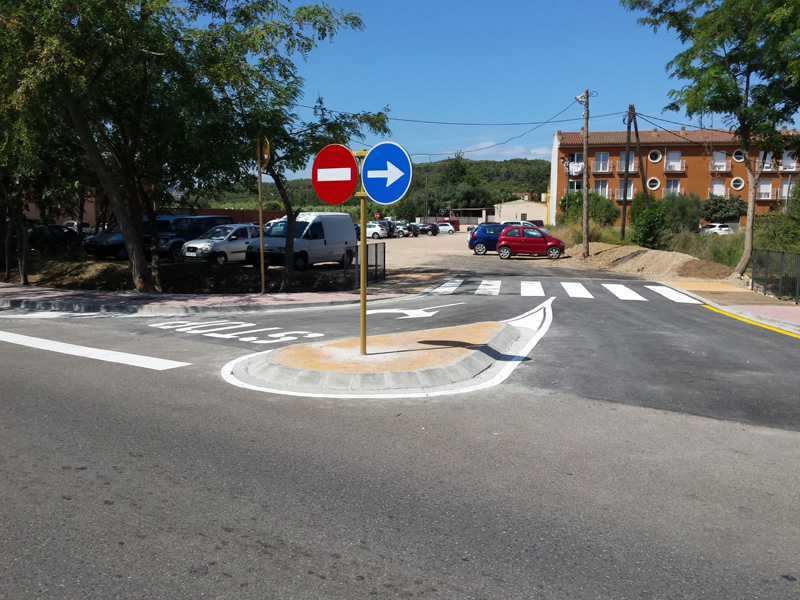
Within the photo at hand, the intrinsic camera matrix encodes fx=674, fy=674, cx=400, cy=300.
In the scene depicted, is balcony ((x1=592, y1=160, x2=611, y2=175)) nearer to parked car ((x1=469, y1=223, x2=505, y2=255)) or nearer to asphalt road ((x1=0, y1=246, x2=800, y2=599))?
parked car ((x1=469, y1=223, x2=505, y2=255))

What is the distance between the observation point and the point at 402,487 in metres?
4.50

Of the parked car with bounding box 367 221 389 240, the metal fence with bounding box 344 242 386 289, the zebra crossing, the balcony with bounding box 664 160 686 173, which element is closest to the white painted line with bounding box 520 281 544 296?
the zebra crossing

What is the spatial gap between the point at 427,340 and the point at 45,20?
34.2 feet

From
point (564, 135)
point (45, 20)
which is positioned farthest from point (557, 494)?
point (564, 135)

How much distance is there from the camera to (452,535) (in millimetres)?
3801

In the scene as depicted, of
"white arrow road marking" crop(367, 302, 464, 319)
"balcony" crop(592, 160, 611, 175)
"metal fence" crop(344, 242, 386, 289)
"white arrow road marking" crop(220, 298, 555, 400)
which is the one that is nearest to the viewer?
"white arrow road marking" crop(220, 298, 555, 400)

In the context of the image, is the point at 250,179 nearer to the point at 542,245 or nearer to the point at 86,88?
the point at 86,88

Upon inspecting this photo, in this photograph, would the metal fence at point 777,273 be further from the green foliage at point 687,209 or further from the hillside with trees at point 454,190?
the hillside with trees at point 454,190

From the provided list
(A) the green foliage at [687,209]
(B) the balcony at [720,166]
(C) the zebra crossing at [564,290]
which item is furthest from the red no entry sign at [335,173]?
(B) the balcony at [720,166]

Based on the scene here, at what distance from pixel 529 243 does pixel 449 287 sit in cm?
1481

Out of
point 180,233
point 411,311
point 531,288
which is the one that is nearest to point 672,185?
point 180,233

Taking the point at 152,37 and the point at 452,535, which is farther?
the point at 152,37

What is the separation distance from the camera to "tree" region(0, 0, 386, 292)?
45.2 feet

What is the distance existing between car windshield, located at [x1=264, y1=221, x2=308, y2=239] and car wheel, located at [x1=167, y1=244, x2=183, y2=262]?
243 inches
